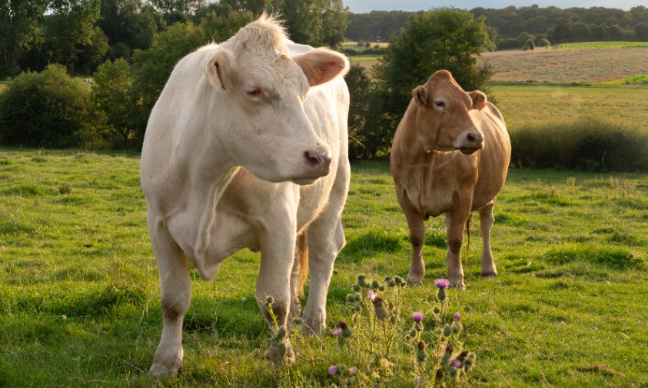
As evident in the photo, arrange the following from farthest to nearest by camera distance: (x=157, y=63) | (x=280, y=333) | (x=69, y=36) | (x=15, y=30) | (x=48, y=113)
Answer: (x=69, y=36) < (x=15, y=30) < (x=157, y=63) < (x=48, y=113) < (x=280, y=333)

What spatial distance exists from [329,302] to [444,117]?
251 cm

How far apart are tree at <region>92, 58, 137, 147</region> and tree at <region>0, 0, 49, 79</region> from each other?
24274 millimetres

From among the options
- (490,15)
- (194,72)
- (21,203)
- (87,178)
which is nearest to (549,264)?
(194,72)

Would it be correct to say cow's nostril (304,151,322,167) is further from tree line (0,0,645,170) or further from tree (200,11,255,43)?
tree (200,11,255,43)

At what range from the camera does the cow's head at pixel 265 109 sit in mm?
3742

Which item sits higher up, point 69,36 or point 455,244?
point 69,36

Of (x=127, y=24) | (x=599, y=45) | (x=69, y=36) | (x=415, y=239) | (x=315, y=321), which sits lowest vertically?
(x=315, y=321)

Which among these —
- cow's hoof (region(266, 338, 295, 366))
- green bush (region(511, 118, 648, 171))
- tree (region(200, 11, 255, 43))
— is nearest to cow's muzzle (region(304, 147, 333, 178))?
cow's hoof (region(266, 338, 295, 366))

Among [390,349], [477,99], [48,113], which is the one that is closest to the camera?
[390,349]

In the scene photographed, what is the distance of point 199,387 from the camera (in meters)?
4.49

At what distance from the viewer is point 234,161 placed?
412 cm

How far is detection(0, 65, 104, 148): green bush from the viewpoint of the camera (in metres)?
33.6

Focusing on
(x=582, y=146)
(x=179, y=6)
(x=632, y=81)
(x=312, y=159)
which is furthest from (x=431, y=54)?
(x=179, y=6)

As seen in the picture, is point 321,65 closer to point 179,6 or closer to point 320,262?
point 320,262
